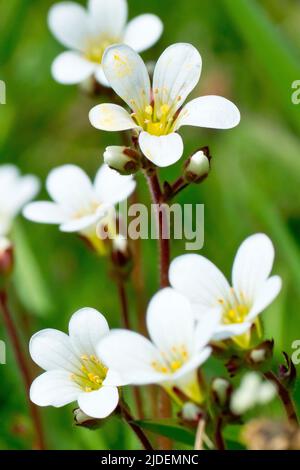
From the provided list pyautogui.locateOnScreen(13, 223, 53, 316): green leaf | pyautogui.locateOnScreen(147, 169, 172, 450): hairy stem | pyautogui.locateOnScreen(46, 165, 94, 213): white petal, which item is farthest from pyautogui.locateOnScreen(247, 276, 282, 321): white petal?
pyautogui.locateOnScreen(13, 223, 53, 316): green leaf

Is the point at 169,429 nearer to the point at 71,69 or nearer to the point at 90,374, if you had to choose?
the point at 90,374

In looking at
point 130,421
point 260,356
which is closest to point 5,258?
point 130,421

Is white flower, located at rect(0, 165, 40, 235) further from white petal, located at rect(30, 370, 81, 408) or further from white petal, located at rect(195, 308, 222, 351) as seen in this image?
white petal, located at rect(195, 308, 222, 351)

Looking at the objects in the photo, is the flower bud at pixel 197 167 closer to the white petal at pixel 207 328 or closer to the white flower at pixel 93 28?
the white petal at pixel 207 328

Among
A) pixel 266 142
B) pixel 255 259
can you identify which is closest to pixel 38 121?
pixel 266 142

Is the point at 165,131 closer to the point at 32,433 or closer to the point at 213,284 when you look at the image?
the point at 213,284

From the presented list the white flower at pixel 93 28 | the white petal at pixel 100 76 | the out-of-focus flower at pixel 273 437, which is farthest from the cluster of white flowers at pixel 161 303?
the white flower at pixel 93 28
